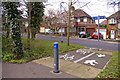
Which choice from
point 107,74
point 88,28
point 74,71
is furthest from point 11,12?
point 88,28

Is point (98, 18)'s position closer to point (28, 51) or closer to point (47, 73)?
point (28, 51)

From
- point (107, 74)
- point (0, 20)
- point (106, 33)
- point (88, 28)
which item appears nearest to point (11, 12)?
point (0, 20)

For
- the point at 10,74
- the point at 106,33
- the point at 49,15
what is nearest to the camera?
the point at 10,74

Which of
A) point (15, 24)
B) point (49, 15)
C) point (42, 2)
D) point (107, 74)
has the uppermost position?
point (49, 15)

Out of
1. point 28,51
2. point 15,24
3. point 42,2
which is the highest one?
→ point 42,2

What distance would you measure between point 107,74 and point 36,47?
501 cm

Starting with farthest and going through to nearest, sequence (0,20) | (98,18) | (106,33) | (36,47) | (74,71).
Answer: (106,33), (98,18), (36,47), (0,20), (74,71)

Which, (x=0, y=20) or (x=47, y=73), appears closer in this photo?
(x=47, y=73)

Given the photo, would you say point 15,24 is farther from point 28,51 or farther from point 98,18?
point 98,18

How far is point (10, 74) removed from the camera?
4.35 meters

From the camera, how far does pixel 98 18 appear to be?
984cm

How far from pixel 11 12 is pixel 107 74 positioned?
206 inches

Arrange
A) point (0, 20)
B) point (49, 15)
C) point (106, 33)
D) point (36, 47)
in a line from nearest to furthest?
point (0, 20) → point (36, 47) → point (106, 33) → point (49, 15)

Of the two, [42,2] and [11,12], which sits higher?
[42,2]
